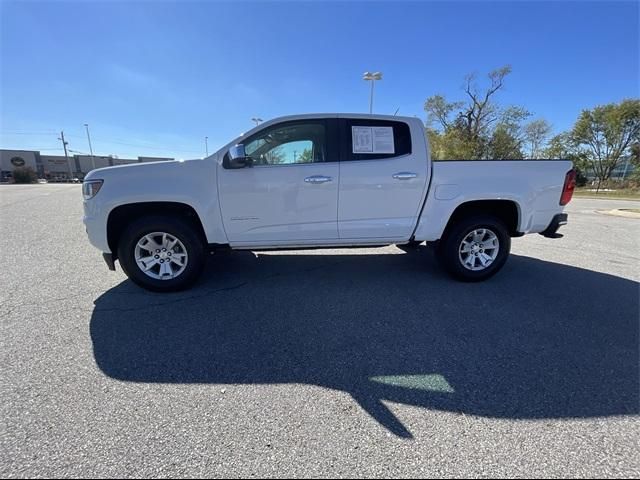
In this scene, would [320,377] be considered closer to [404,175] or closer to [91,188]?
[404,175]

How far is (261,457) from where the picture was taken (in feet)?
5.59

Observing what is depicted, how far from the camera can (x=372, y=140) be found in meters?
3.86

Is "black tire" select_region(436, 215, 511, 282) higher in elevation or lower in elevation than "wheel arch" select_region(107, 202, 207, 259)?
lower

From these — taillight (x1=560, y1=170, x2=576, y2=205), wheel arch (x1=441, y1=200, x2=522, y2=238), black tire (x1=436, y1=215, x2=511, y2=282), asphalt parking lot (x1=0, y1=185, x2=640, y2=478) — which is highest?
taillight (x1=560, y1=170, x2=576, y2=205)

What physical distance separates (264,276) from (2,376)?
2.64 meters

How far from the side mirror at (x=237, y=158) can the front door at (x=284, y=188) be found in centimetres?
6

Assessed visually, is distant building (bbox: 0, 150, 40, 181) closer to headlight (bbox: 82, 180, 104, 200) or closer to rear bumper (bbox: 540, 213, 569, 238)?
headlight (bbox: 82, 180, 104, 200)

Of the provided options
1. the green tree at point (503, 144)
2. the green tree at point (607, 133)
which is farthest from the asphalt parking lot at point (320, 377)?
the green tree at point (607, 133)

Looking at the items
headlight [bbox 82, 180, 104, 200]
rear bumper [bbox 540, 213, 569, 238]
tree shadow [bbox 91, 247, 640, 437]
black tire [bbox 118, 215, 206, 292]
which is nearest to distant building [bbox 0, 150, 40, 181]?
headlight [bbox 82, 180, 104, 200]

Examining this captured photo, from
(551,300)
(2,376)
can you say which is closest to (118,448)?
(2,376)

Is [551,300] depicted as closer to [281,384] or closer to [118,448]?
[281,384]

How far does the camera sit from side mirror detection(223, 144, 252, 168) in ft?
11.5

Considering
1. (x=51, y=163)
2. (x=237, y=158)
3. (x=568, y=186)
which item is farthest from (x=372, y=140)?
(x=51, y=163)

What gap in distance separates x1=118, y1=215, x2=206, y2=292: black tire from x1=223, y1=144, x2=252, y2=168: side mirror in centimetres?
91
